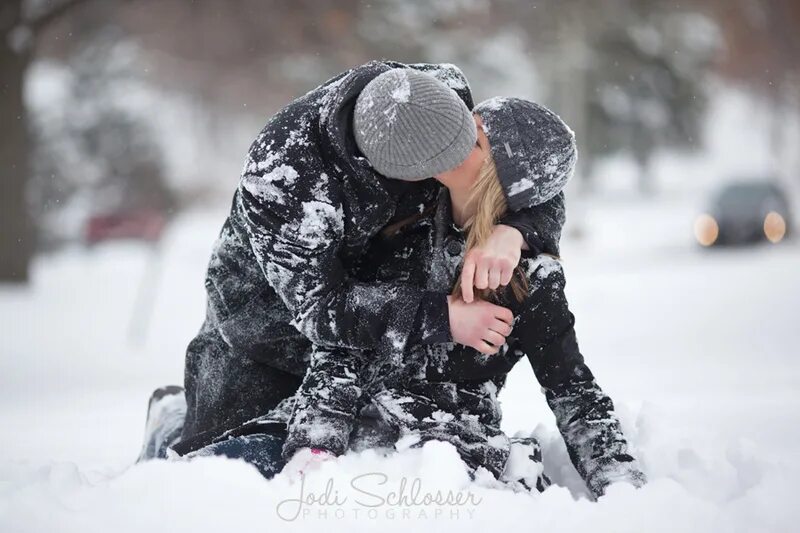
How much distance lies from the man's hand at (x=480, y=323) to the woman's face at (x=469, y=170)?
1.07 feet

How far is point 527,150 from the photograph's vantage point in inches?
87.5

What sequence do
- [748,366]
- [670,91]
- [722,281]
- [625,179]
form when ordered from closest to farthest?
[748,366] → [722,281] → [670,91] → [625,179]

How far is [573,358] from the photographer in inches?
91.2

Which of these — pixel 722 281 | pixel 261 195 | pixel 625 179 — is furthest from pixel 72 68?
pixel 625 179

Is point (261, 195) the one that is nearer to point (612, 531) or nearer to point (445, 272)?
point (445, 272)

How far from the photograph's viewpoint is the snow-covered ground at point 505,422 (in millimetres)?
1926

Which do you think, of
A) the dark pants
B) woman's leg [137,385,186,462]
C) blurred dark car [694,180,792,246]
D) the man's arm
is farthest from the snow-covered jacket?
blurred dark car [694,180,792,246]

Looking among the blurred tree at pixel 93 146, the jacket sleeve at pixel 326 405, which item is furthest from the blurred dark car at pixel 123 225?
the jacket sleeve at pixel 326 405

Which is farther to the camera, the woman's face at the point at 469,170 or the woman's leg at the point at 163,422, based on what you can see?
the woman's leg at the point at 163,422

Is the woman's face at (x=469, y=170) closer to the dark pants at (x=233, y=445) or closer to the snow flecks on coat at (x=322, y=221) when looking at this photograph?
the snow flecks on coat at (x=322, y=221)

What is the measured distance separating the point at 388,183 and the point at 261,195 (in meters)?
0.33

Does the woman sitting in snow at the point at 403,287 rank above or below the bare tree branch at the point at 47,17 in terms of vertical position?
below

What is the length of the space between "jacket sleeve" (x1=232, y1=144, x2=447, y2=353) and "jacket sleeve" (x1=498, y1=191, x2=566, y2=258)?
29 cm

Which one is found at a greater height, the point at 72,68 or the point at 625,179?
the point at 625,179
